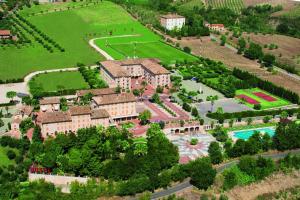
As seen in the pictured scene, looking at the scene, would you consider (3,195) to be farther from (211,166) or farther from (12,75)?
(12,75)

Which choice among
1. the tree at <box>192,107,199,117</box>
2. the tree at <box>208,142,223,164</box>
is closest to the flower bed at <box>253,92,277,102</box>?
the tree at <box>192,107,199,117</box>

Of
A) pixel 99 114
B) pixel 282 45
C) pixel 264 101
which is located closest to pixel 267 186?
pixel 99 114

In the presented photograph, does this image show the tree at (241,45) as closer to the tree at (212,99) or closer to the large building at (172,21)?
the large building at (172,21)

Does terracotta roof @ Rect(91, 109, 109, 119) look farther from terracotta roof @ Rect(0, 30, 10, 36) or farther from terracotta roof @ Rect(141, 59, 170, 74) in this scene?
terracotta roof @ Rect(0, 30, 10, 36)

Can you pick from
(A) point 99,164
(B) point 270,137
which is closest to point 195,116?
(B) point 270,137

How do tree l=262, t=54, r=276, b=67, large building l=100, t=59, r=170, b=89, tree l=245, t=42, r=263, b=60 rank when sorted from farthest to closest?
1. tree l=245, t=42, r=263, b=60
2. tree l=262, t=54, r=276, b=67
3. large building l=100, t=59, r=170, b=89

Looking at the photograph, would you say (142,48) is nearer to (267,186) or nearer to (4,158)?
(4,158)

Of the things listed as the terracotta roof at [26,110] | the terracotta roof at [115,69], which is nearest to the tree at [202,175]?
the terracotta roof at [26,110]
